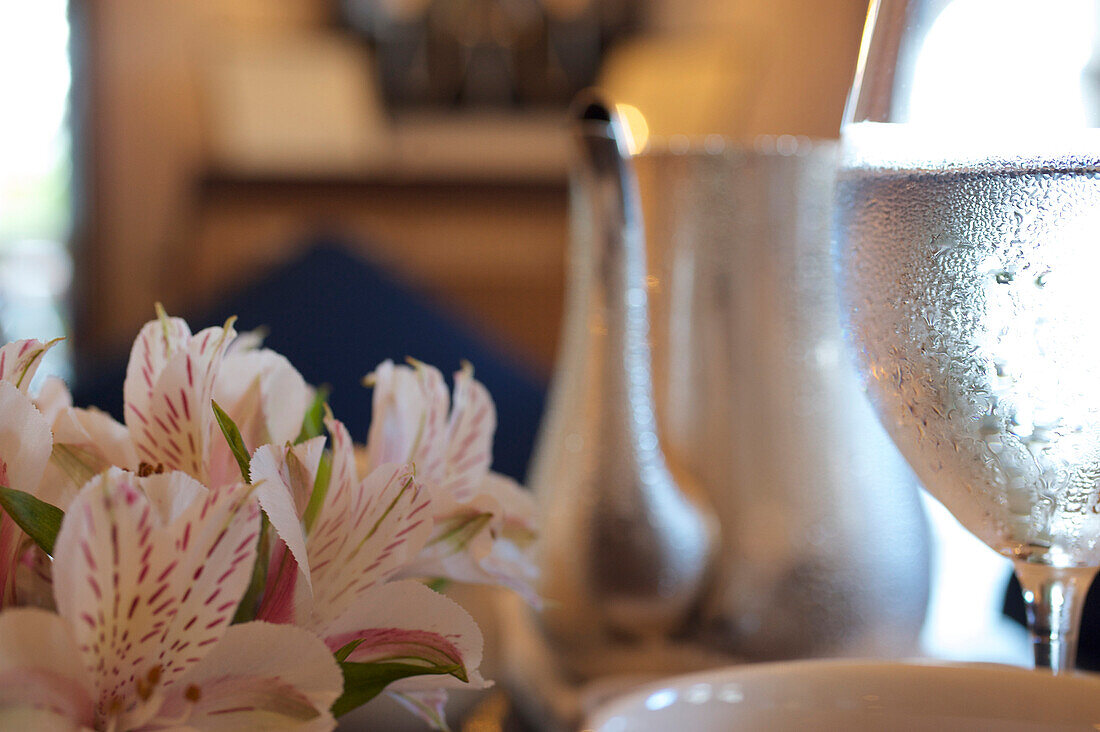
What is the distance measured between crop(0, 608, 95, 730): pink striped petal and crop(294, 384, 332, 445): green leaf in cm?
8

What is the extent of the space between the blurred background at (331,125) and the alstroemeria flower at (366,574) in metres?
3.15

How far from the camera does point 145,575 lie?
0.16 metres

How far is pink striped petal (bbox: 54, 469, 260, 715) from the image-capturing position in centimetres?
15

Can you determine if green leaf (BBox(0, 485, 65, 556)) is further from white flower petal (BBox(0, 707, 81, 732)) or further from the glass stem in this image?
the glass stem

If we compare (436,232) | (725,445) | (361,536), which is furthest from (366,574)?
(436,232)

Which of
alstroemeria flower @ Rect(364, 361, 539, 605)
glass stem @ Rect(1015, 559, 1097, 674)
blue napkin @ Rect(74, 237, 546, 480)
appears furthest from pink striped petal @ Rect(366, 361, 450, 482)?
blue napkin @ Rect(74, 237, 546, 480)

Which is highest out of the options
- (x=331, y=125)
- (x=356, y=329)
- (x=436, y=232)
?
(x=331, y=125)

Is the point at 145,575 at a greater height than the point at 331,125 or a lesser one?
lesser

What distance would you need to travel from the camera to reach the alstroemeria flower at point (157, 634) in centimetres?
15

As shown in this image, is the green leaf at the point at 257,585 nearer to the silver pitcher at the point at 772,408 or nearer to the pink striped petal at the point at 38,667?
the pink striped petal at the point at 38,667

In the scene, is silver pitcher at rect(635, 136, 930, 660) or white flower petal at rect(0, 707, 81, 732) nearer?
white flower petal at rect(0, 707, 81, 732)

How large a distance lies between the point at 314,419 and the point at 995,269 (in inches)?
5.4

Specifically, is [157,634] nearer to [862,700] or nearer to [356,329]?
[862,700]

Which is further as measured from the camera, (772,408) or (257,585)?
(772,408)
